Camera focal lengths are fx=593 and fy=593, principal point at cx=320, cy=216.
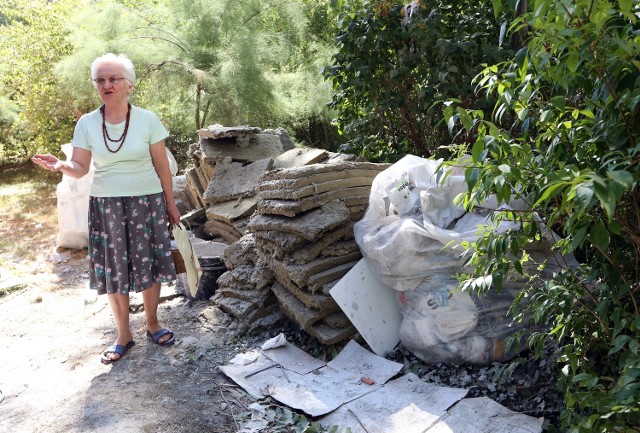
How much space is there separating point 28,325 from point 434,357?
3103mm

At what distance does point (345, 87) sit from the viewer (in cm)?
498

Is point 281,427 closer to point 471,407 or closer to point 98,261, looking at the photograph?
point 471,407

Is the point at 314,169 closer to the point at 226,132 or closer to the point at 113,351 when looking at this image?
the point at 113,351

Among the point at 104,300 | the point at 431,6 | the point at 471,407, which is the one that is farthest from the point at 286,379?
the point at 431,6

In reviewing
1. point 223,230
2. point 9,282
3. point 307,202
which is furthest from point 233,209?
point 9,282

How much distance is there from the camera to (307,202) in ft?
12.6

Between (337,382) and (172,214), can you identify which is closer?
(337,382)

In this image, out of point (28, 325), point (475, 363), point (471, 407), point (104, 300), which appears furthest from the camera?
point (104, 300)

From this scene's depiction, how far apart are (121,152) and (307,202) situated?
117cm

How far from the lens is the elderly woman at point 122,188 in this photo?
347 cm

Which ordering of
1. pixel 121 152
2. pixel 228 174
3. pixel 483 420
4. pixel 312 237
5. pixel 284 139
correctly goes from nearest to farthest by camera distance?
1. pixel 483 420
2. pixel 121 152
3. pixel 312 237
4. pixel 228 174
5. pixel 284 139

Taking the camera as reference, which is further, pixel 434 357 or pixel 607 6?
pixel 434 357

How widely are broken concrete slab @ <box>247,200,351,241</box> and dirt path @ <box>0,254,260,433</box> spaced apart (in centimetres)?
78

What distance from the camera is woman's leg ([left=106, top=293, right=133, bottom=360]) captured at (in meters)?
3.67
